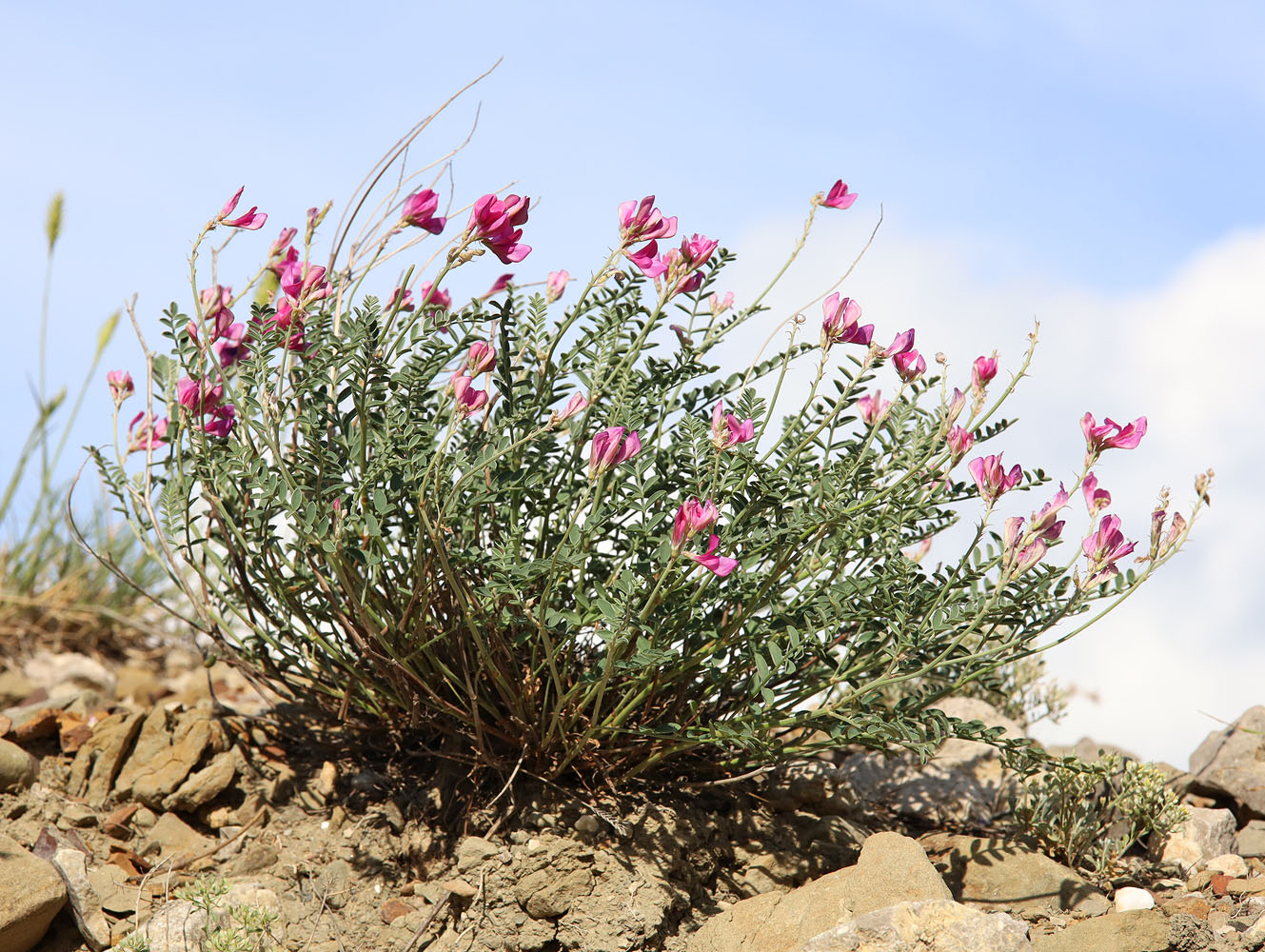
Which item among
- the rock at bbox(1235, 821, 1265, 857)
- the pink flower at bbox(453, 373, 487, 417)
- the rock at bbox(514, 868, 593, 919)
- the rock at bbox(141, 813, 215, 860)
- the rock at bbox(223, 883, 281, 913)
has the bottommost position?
the rock at bbox(1235, 821, 1265, 857)

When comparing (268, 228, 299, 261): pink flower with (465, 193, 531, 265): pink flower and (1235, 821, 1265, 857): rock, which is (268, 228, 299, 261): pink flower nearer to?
(465, 193, 531, 265): pink flower

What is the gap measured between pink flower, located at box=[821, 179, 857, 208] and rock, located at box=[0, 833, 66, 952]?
264cm

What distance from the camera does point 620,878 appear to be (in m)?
3.08

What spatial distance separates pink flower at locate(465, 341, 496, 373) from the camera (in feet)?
9.61

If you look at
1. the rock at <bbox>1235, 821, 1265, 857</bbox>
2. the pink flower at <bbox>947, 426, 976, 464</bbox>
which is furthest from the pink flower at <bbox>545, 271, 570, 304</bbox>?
the rock at <bbox>1235, 821, 1265, 857</bbox>

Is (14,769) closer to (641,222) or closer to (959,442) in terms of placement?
(641,222)

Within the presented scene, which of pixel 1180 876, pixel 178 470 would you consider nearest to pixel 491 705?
pixel 178 470

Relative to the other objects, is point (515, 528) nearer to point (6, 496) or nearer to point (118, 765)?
point (118, 765)

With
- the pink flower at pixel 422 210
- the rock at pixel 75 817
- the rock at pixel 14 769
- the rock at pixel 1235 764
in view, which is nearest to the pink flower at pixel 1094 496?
the rock at pixel 1235 764

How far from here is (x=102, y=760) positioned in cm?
381

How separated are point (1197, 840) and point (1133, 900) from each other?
554 mm

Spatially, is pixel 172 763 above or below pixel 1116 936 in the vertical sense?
above

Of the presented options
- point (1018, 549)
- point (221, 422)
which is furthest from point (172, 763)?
point (1018, 549)

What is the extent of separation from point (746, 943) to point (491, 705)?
0.87 meters
